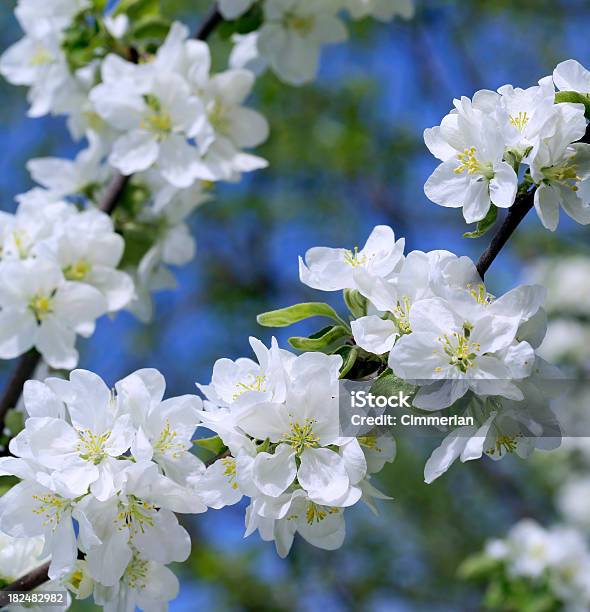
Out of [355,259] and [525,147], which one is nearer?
[525,147]

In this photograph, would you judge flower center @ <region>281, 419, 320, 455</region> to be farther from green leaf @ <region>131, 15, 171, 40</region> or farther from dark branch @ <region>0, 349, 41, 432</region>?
green leaf @ <region>131, 15, 171, 40</region>

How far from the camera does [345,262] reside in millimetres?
1324

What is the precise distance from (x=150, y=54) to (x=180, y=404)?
1294 millimetres

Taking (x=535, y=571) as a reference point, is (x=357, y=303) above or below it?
above

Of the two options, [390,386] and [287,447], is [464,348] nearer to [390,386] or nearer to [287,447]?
[390,386]

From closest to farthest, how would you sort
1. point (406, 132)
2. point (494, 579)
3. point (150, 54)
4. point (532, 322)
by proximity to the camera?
point (532, 322) < point (150, 54) < point (494, 579) < point (406, 132)

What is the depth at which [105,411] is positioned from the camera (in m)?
1.27

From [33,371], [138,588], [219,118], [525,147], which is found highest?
[525,147]

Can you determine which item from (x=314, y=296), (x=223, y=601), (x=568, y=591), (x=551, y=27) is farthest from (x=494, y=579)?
(x=551, y=27)

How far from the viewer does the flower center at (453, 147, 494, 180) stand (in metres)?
1.25

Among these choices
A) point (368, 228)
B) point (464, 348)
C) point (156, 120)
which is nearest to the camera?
point (464, 348)

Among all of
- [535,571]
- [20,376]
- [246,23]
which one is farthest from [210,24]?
[535,571]

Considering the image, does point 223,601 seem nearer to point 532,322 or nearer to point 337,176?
point 337,176

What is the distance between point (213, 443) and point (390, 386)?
11.5 inches
